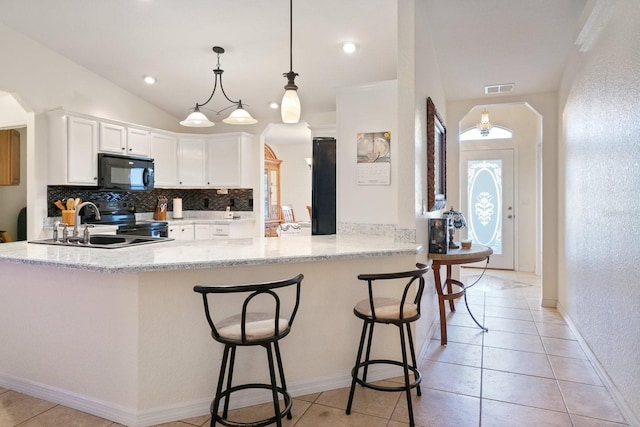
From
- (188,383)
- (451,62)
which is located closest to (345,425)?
(188,383)

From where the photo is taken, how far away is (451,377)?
8.79 ft

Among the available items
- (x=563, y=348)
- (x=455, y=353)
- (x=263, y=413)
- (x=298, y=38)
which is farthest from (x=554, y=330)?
(x=298, y=38)

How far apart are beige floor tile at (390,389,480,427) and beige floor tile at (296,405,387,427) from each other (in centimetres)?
13

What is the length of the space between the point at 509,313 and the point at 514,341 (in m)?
0.89

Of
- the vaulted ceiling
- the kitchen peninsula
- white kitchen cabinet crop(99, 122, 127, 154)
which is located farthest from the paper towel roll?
the kitchen peninsula

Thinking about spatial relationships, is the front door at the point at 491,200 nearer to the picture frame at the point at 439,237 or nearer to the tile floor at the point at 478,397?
the tile floor at the point at 478,397

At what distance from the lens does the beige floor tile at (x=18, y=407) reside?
2.15 metres

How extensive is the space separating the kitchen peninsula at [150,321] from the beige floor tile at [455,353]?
→ 86cm

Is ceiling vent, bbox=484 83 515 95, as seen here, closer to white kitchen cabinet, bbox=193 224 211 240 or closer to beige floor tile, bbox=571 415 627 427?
beige floor tile, bbox=571 415 627 427

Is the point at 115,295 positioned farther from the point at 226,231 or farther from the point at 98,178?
the point at 226,231

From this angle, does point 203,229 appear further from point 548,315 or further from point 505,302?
point 548,315

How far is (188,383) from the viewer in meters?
2.21

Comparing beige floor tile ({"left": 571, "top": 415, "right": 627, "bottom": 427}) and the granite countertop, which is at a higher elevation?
the granite countertop

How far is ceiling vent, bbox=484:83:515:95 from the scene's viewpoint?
4.26 metres
